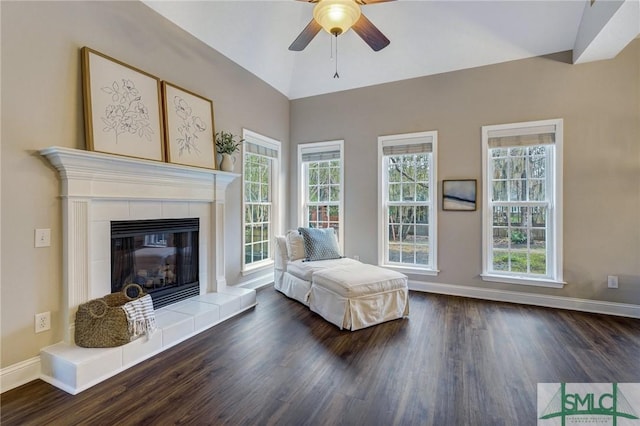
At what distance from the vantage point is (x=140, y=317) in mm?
2338

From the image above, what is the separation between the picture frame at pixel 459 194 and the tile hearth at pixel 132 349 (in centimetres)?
300

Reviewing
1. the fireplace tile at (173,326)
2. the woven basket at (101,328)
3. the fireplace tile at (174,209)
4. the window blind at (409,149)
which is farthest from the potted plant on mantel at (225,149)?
the window blind at (409,149)

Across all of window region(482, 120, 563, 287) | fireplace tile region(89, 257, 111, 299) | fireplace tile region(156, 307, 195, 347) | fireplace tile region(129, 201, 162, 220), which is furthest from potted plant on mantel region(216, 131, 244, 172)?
window region(482, 120, 563, 287)

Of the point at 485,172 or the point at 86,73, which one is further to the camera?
the point at 485,172

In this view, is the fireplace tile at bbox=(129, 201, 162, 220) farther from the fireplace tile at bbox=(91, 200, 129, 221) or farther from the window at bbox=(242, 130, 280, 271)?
the window at bbox=(242, 130, 280, 271)

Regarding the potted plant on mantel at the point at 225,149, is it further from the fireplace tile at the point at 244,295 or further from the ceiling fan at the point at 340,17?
the ceiling fan at the point at 340,17

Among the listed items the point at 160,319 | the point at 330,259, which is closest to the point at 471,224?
the point at 330,259

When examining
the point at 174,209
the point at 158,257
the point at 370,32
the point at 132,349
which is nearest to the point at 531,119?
the point at 370,32

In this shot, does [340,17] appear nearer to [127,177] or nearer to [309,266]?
[127,177]

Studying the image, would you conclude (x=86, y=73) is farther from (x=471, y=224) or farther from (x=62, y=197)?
(x=471, y=224)

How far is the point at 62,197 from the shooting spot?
2.22 metres

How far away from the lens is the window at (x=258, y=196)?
13.9ft

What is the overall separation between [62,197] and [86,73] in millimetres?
984

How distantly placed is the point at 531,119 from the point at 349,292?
121 inches
